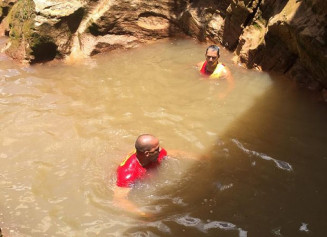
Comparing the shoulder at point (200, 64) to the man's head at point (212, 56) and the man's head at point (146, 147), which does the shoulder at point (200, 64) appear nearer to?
the man's head at point (212, 56)

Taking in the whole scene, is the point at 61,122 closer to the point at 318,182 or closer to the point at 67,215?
the point at 67,215

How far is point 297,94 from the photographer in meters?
5.96

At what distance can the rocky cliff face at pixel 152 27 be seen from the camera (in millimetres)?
6417

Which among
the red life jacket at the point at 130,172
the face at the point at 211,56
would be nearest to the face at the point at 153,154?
the red life jacket at the point at 130,172

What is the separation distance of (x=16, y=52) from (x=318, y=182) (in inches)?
255

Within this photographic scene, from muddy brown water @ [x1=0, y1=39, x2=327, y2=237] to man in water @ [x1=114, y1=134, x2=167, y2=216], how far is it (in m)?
0.10

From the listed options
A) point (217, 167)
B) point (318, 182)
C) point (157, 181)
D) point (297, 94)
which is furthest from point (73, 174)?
point (297, 94)

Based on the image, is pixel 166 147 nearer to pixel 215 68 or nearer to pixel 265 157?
pixel 265 157

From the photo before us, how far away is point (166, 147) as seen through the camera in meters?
5.16

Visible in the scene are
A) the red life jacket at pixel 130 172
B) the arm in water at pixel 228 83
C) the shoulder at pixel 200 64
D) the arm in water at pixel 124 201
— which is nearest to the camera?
the arm in water at pixel 124 201

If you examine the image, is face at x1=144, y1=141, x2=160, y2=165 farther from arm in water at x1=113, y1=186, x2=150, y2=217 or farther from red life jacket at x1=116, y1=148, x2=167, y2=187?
arm in water at x1=113, y1=186, x2=150, y2=217

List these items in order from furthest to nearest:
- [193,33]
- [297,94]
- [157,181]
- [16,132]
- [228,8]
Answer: [193,33]
[228,8]
[297,94]
[16,132]
[157,181]

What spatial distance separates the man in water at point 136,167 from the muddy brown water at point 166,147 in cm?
10

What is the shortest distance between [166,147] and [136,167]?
954mm
